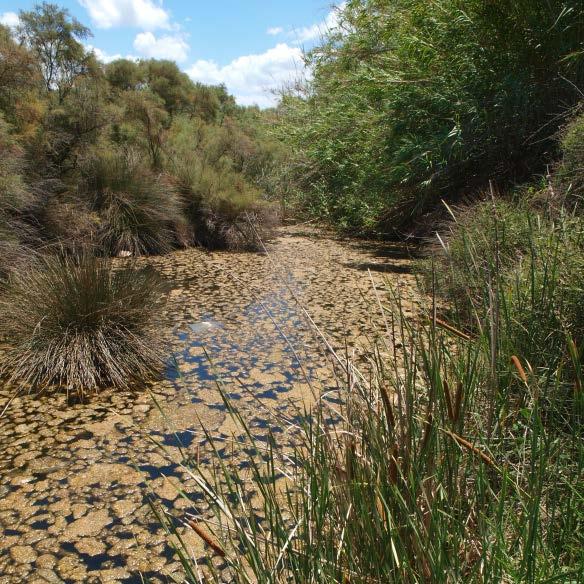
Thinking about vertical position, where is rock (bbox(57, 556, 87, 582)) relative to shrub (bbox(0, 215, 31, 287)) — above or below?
below

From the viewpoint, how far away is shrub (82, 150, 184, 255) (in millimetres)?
6547

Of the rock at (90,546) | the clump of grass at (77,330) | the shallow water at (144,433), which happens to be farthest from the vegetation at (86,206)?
the rock at (90,546)

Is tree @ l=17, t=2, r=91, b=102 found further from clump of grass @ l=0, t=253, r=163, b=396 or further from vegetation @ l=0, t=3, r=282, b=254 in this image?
clump of grass @ l=0, t=253, r=163, b=396

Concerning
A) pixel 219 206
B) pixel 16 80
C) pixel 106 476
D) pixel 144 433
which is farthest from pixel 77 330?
pixel 219 206

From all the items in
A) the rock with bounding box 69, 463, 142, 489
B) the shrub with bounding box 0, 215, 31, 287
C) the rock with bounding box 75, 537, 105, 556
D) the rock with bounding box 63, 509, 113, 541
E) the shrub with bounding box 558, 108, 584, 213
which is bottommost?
the rock with bounding box 75, 537, 105, 556

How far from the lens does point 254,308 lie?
15.3ft

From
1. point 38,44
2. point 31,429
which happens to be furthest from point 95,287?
point 38,44

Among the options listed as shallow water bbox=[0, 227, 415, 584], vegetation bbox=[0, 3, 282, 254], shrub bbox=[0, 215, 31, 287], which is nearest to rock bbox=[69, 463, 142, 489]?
shallow water bbox=[0, 227, 415, 584]

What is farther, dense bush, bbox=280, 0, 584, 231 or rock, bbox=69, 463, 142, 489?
dense bush, bbox=280, 0, 584, 231

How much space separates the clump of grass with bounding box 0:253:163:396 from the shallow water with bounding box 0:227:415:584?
6.7 inches

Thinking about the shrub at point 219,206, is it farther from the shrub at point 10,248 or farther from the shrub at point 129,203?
the shrub at point 10,248

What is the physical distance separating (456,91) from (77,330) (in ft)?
15.7

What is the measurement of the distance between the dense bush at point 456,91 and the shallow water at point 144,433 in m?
2.42

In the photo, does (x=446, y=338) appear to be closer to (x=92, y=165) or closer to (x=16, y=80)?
(x=16, y=80)
